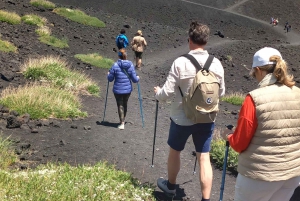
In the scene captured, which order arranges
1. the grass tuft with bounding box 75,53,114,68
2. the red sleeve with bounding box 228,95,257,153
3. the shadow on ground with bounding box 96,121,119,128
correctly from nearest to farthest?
the red sleeve with bounding box 228,95,257,153
the shadow on ground with bounding box 96,121,119,128
the grass tuft with bounding box 75,53,114,68

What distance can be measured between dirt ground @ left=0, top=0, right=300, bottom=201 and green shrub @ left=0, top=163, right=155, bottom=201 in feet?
1.38

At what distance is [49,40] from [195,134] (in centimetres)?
1595

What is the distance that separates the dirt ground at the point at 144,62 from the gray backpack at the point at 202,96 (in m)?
1.21

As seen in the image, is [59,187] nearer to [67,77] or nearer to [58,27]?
[67,77]

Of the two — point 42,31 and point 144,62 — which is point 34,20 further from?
point 144,62

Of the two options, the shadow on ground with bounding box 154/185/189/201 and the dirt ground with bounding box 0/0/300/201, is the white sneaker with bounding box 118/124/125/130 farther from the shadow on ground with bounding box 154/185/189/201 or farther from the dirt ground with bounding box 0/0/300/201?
the shadow on ground with bounding box 154/185/189/201

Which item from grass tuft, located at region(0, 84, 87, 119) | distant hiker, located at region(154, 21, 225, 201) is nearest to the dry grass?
grass tuft, located at region(0, 84, 87, 119)

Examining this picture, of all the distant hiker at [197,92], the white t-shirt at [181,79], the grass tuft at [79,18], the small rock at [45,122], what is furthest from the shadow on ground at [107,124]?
the grass tuft at [79,18]

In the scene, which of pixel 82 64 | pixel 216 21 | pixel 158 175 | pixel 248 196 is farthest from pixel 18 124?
pixel 216 21

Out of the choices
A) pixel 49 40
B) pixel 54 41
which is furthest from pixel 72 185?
pixel 54 41

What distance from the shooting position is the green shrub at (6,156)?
5.32 meters

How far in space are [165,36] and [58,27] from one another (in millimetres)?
7502

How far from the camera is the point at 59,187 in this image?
4.40 m

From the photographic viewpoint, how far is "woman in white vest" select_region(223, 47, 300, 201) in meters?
3.35
